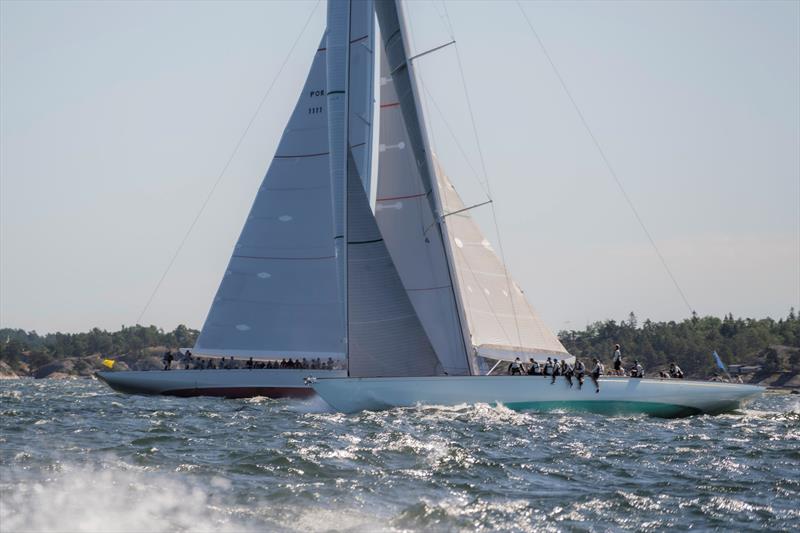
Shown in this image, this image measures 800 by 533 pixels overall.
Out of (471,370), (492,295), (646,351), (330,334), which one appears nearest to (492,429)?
(471,370)

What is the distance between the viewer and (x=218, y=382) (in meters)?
44.2

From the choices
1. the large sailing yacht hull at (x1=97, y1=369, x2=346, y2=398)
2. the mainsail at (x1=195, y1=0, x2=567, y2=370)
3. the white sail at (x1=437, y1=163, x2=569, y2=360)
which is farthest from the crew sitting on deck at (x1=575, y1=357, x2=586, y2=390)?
the large sailing yacht hull at (x1=97, y1=369, x2=346, y2=398)

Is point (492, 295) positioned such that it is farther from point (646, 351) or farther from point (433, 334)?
point (646, 351)

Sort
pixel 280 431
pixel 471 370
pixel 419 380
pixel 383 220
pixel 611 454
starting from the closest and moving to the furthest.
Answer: pixel 611 454 → pixel 280 431 → pixel 419 380 → pixel 471 370 → pixel 383 220

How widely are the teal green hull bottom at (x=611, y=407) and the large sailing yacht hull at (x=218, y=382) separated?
47.6 ft

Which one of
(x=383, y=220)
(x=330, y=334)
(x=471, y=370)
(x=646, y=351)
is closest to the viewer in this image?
(x=471, y=370)

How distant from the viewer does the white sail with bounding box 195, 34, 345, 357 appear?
44.5m

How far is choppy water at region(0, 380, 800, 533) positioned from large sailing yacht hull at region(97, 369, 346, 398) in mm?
14131

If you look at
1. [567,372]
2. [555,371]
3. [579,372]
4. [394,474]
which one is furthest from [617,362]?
[394,474]

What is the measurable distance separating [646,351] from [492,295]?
131 metres

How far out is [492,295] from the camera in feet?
118

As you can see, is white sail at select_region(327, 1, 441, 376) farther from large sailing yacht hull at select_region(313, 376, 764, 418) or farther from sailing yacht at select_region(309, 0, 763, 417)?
large sailing yacht hull at select_region(313, 376, 764, 418)

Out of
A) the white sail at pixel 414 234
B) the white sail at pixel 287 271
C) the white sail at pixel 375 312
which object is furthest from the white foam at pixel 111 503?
the white sail at pixel 287 271

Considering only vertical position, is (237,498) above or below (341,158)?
below
